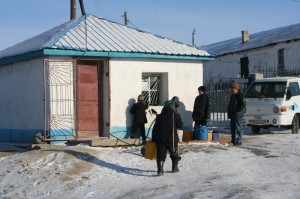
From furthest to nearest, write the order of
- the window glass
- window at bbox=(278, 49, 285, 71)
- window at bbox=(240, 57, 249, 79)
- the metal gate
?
window at bbox=(240, 57, 249, 79) → window at bbox=(278, 49, 285, 71) → the window glass → the metal gate

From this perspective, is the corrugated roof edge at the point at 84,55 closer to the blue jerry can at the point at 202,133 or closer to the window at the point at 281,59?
the blue jerry can at the point at 202,133

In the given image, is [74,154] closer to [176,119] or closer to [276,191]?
[176,119]

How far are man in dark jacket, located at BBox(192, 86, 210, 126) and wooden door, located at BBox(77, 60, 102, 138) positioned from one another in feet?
9.26

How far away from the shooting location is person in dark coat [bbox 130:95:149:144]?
14.8m

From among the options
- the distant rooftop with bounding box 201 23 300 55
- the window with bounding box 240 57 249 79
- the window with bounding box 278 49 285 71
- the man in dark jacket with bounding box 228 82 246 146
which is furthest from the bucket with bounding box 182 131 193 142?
the window with bounding box 240 57 249 79

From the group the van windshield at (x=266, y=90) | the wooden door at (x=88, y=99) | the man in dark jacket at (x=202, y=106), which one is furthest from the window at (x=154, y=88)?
the van windshield at (x=266, y=90)

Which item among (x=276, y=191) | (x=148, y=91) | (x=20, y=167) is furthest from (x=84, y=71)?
(x=276, y=191)

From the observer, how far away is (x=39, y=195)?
33.4 ft

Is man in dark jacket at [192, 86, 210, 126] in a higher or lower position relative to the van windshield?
lower

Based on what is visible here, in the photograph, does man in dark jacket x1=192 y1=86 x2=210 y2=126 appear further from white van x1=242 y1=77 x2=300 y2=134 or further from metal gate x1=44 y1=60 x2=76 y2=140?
metal gate x1=44 y1=60 x2=76 y2=140

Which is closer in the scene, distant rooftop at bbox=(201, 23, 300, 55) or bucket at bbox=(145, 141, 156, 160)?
bucket at bbox=(145, 141, 156, 160)

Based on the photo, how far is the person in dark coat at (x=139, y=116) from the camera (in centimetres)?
1484

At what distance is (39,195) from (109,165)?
211 cm

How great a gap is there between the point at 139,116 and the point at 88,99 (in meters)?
1.56
